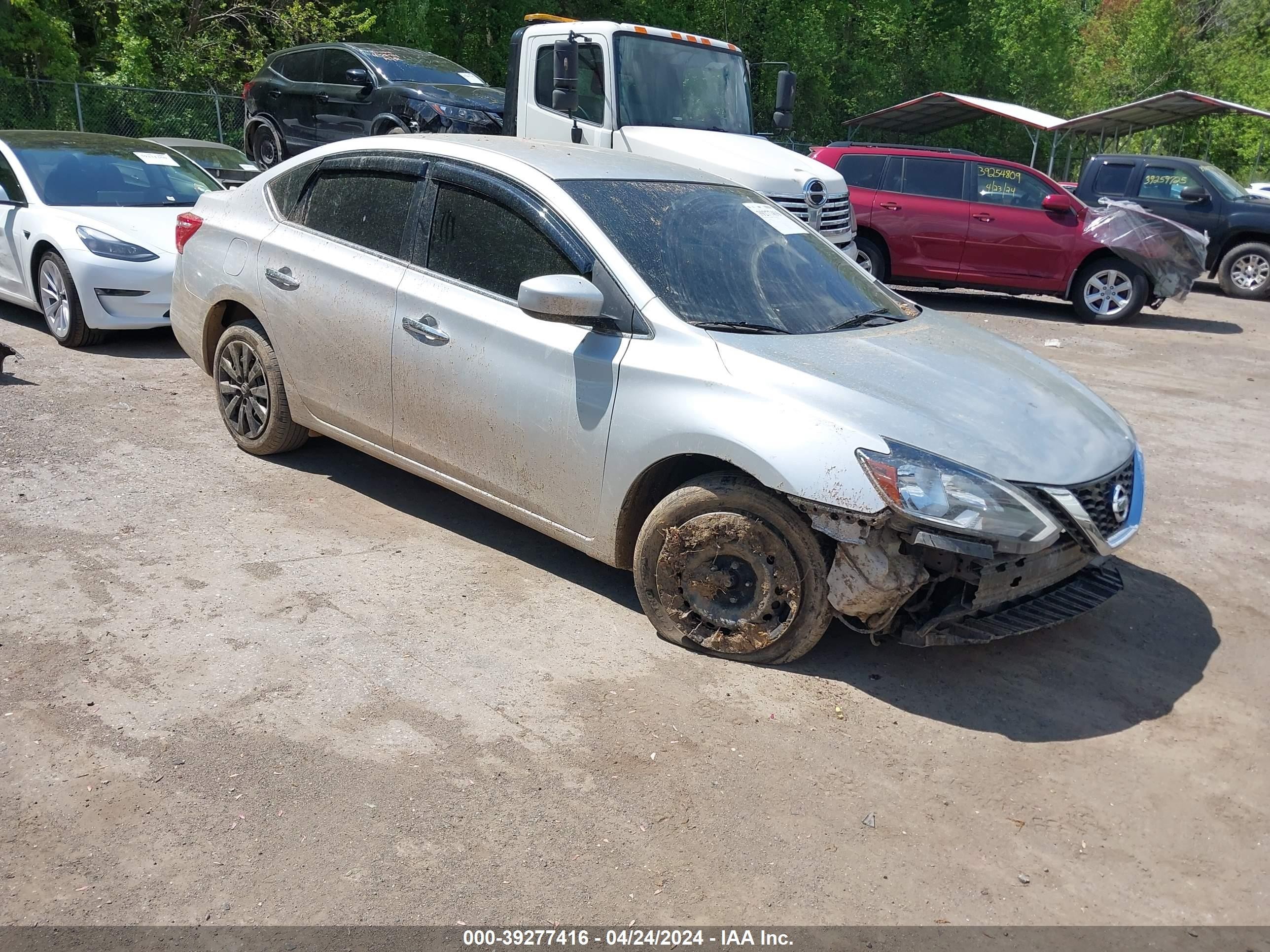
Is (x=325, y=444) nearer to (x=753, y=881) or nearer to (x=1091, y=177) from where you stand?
(x=753, y=881)

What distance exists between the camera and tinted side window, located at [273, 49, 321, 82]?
13836 mm

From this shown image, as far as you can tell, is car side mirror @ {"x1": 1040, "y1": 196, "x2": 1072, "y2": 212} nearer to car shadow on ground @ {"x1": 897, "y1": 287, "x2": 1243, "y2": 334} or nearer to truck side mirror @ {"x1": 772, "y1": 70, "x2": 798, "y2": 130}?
car shadow on ground @ {"x1": 897, "y1": 287, "x2": 1243, "y2": 334}

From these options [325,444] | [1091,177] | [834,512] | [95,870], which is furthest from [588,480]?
[1091,177]

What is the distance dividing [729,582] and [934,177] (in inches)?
423

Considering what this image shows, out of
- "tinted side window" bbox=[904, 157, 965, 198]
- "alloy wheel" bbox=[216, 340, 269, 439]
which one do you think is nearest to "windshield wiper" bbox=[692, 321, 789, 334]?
"alloy wheel" bbox=[216, 340, 269, 439]

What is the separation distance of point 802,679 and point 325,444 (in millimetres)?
3426

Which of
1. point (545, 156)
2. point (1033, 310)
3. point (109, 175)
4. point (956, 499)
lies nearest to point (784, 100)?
point (1033, 310)

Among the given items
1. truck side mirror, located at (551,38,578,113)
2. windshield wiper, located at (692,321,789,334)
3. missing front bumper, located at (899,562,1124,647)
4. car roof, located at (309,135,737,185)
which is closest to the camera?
missing front bumper, located at (899,562,1124,647)

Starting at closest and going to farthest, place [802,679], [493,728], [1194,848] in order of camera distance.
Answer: [1194,848]
[493,728]
[802,679]

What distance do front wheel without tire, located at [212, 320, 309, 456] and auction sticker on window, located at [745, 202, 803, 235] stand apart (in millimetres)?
2491

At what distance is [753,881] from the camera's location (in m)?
3.08

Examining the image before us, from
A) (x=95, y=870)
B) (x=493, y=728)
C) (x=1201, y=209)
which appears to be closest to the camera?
(x=95, y=870)

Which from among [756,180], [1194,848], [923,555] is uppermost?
[756,180]

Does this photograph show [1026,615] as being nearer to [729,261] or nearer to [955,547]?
[955,547]
